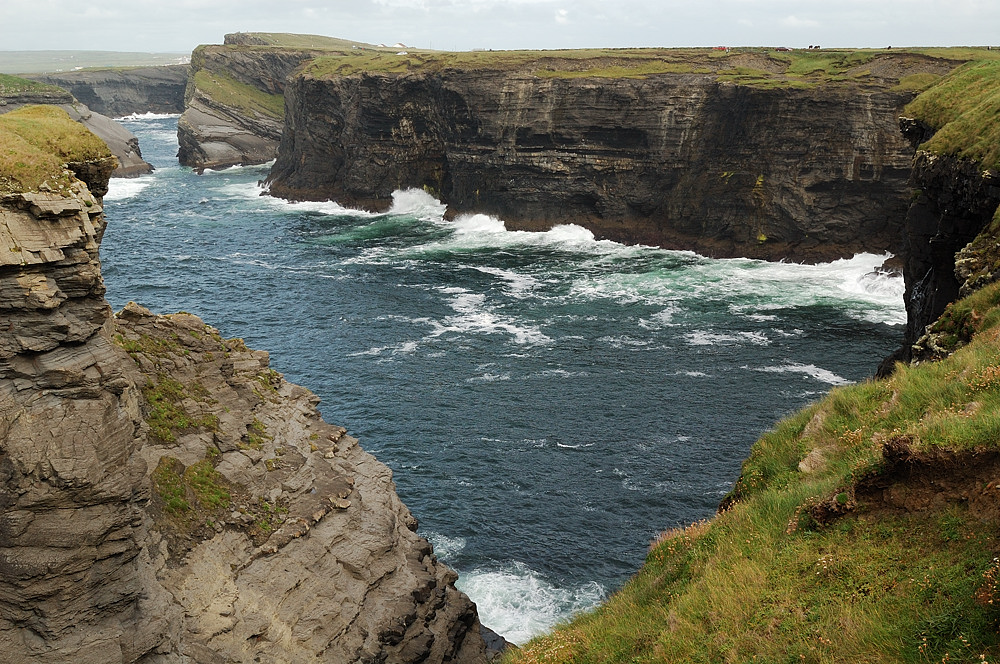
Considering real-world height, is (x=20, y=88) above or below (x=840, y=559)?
above

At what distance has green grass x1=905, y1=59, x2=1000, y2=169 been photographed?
106ft

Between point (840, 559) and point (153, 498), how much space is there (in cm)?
1882

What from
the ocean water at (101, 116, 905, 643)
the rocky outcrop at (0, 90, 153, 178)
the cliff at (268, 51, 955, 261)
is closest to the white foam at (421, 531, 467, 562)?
the ocean water at (101, 116, 905, 643)

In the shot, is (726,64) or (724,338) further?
(726,64)

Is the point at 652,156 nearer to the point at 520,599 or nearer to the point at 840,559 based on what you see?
the point at 520,599

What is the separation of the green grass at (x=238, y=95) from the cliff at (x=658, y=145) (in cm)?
5375

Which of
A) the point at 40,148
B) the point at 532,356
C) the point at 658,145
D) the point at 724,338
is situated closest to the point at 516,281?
the point at 532,356

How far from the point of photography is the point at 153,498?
78.3ft

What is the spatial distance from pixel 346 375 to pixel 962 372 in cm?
3975

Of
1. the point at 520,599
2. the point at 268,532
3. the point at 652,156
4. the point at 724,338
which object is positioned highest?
the point at 652,156

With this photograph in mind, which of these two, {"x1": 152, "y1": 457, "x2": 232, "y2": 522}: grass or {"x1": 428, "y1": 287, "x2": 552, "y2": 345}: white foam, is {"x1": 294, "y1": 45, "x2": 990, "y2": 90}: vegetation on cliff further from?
{"x1": 152, "y1": 457, "x2": 232, "y2": 522}: grass

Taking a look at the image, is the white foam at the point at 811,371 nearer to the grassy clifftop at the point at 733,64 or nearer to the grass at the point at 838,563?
the grass at the point at 838,563

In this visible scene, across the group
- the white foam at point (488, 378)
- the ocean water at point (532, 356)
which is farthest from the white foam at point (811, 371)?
the white foam at point (488, 378)

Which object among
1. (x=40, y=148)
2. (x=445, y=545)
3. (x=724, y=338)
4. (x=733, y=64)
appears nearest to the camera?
(x=40, y=148)
